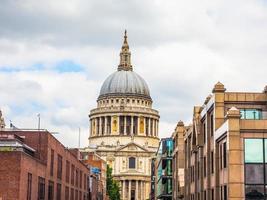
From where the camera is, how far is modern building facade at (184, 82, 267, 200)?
1725 inches

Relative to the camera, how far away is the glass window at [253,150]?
44.0 meters

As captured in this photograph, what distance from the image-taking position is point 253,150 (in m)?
44.3

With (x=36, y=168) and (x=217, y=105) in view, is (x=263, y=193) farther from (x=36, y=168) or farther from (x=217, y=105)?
(x=36, y=168)

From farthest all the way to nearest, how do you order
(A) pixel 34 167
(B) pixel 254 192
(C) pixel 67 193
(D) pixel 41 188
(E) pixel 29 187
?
1. (C) pixel 67 193
2. (D) pixel 41 188
3. (A) pixel 34 167
4. (E) pixel 29 187
5. (B) pixel 254 192

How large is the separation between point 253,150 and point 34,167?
19444 mm

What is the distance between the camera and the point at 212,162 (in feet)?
173

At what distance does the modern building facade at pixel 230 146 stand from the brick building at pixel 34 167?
14117 mm

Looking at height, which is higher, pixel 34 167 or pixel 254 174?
pixel 34 167

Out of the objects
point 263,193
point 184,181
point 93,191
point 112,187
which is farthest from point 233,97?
point 112,187

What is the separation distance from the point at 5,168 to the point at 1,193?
184 centimetres

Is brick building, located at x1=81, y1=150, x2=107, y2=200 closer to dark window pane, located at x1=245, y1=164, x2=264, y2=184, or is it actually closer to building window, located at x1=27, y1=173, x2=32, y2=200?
building window, located at x1=27, y1=173, x2=32, y2=200

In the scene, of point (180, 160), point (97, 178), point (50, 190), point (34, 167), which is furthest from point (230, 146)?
point (97, 178)

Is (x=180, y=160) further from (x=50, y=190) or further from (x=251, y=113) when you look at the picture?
(x=251, y=113)

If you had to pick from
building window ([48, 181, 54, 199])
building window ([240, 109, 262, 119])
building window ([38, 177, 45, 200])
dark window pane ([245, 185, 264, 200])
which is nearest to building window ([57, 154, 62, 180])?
building window ([48, 181, 54, 199])
